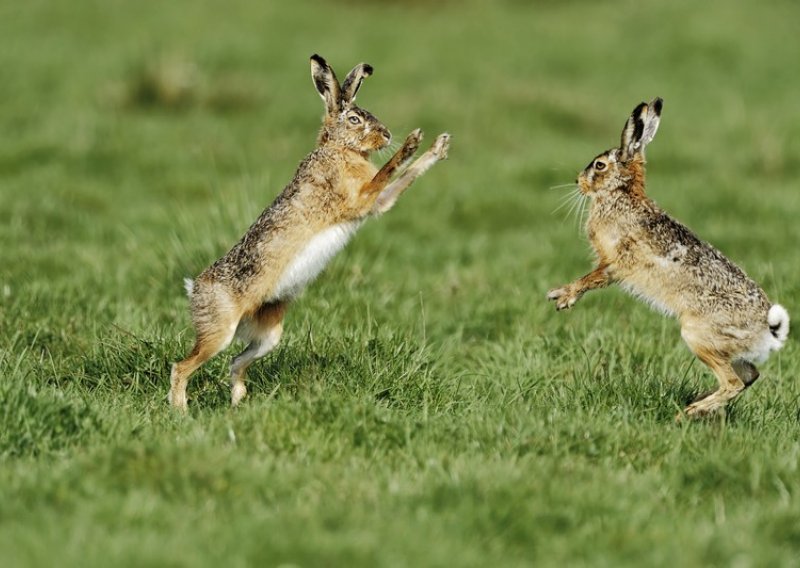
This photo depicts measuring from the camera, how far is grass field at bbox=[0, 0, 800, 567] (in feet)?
14.7

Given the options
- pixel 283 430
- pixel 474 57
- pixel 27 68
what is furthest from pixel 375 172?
pixel 474 57

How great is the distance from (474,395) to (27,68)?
11.5 meters

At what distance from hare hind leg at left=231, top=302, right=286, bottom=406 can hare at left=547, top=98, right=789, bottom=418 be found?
147cm

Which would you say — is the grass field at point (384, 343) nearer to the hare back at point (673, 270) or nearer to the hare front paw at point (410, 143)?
the hare back at point (673, 270)

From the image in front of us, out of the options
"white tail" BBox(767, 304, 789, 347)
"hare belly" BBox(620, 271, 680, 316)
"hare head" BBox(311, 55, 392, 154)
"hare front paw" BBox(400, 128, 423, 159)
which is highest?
"hare head" BBox(311, 55, 392, 154)

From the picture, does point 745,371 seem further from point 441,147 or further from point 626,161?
point 441,147

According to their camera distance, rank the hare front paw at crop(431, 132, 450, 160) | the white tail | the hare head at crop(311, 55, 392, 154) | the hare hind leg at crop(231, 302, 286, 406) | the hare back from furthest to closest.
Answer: the hare head at crop(311, 55, 392, 154), the hare front paw at crop(431, 132, 450, 160), the hare hind leg at crop(231, 302, 286, 406), the hare back, the white tail

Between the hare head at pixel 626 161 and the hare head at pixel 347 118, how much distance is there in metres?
1.17

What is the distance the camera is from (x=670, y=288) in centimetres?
605

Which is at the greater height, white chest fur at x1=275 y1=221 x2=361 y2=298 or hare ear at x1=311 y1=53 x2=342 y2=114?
hare ear at x1=311 y1=53 x2=342 y2=114

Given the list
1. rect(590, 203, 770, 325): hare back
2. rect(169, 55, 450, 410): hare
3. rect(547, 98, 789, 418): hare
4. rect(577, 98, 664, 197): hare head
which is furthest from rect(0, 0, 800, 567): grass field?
rect(577, 98, 664, 197): hare head

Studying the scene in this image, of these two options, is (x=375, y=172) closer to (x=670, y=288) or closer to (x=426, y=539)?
(x=670, y=288)

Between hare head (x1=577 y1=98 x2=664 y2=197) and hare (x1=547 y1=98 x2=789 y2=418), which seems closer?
hare (x1=547 y1=98 x2=789 y2=418)

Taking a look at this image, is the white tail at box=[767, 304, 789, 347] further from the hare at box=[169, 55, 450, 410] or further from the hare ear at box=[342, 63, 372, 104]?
the hare ear at box=[342, 63, 372, 104]
